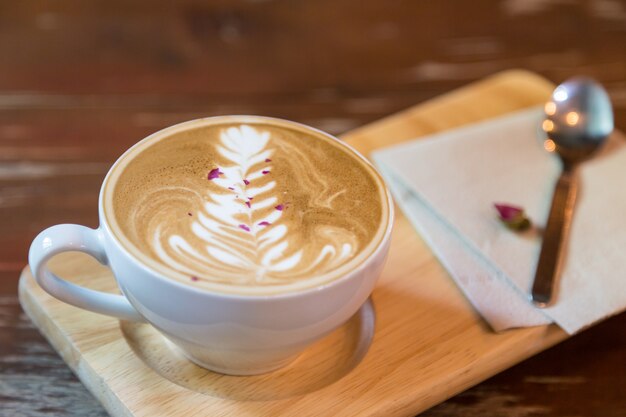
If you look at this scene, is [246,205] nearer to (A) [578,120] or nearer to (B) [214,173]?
(B) [214,173]

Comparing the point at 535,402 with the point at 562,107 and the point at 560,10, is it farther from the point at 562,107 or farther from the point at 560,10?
the point at 560,10

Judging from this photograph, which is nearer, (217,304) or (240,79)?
(217,304)

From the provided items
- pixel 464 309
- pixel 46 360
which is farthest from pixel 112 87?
pixel 464 309

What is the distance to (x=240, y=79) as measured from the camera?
1.06 metres

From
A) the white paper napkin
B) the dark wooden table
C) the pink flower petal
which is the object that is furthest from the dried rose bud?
the pink flower petal

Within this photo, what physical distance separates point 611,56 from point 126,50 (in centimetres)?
69

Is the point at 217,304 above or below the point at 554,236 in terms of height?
above

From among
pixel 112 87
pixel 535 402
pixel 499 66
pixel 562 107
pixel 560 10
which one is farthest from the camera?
pixel 560 10

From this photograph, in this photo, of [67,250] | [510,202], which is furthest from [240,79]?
[67,250]

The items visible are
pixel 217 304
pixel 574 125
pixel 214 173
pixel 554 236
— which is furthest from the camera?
pixel 574 125

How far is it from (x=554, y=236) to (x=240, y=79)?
0.48 m

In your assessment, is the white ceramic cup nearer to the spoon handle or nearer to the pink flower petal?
the pink flower petal

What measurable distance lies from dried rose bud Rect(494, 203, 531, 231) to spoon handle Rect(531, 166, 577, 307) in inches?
0.9

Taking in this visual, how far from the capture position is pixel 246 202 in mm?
603
